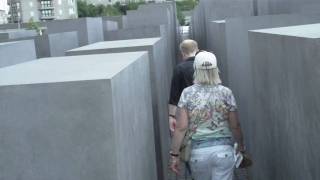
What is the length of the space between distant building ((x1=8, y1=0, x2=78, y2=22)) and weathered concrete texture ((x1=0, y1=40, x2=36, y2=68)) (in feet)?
283

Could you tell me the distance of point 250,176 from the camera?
6816mm

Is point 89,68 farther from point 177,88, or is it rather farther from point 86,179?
point 177,88

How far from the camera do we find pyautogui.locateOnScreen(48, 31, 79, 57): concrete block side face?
43.3 ft

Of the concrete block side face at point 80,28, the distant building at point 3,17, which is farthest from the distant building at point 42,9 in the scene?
the concrete block side face at point 80,28

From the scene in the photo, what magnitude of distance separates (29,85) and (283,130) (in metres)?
2.26

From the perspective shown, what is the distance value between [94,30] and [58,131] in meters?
15.1

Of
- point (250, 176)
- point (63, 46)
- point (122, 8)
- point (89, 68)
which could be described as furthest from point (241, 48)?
point (122, 8)

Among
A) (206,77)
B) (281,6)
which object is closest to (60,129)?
(206,77)

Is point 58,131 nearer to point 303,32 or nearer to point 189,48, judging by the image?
point 303,32

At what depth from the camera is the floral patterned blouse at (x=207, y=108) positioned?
13.8ft

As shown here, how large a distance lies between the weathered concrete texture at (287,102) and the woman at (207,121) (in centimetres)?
50

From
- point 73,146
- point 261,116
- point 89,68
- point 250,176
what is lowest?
point 250,176

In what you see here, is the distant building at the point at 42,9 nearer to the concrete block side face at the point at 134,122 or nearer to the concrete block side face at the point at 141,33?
the concrete block side face at the point at 141,33

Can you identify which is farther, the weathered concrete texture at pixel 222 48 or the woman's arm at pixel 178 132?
the weathered concrete texture at pixel 222 48
